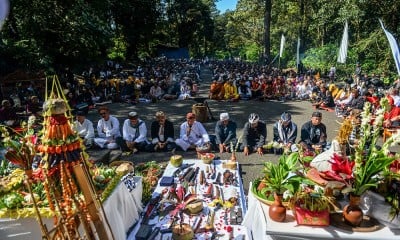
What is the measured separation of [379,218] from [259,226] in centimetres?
118

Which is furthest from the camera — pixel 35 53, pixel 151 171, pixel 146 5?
pixel 146 5

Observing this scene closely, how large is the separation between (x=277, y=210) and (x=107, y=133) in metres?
6.32

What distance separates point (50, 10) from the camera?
14812 millimetres

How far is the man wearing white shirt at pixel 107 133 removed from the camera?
27.9 feet

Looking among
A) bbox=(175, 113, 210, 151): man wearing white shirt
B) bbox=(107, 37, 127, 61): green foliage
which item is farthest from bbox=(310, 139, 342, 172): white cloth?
bbox=(107, 37, 127, 61): green foliage

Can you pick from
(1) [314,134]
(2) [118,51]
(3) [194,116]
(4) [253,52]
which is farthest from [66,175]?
(4) [253,52]

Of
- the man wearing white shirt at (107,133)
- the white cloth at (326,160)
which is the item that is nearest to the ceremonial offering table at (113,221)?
the white cloth at (326,160)

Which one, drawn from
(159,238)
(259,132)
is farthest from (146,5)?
(159,238)

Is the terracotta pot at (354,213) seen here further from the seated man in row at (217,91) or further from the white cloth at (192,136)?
the seated man in row at (217,91)

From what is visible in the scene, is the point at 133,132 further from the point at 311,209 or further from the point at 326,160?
the point at 311,209

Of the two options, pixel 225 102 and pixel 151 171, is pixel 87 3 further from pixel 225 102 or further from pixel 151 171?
pixel 151 171

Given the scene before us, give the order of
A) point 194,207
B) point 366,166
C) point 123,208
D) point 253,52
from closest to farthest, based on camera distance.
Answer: point 366,166
point 123,208
point 194,207
point 253,52

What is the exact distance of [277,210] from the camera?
3242mm

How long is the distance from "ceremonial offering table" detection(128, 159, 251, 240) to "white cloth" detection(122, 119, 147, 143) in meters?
2.96
